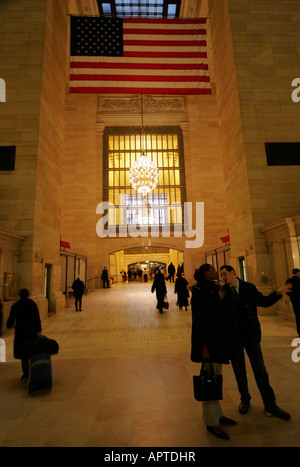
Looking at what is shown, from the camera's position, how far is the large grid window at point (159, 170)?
22812 millimetres

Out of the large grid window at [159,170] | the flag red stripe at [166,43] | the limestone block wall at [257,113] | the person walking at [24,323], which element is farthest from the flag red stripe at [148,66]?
the large grid window at [159,170]

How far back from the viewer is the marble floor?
2315 mm

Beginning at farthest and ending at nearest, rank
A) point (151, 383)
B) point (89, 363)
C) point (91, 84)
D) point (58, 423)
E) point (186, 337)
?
1. point (91, 84)
2. point (186, 337)
3. point (89, 363)
4. point (151, 383)
5. point (58, 423)

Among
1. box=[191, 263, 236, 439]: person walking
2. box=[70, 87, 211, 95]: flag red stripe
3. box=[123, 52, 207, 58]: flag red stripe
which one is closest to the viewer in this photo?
box=[191, 263, 236, 439]: person walking

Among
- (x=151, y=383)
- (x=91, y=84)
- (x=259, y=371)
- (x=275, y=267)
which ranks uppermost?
(x=91, y=84)

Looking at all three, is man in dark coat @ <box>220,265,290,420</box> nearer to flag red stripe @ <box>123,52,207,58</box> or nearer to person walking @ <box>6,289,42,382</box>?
person walking @ <box>6,289,42,382</box>

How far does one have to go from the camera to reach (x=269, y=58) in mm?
9742

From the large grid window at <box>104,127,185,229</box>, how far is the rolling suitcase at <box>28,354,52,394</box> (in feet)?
61.7

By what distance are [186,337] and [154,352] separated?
1247 millimetres

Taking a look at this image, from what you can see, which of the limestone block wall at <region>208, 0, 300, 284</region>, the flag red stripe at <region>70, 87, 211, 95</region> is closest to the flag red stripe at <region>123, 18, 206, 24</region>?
the limestone block wall at <region>208, 0, 300, 284</region>

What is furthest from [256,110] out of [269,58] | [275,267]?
[275,267]

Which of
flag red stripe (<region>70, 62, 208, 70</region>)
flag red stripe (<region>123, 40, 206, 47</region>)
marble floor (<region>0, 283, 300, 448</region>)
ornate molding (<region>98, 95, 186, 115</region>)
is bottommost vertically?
marble floor (<region>0, 283, 300, 448</region>)

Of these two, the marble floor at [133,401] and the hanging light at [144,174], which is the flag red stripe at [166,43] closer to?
the hanging light at [144,174]

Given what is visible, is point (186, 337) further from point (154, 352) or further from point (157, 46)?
point (157, 46)
